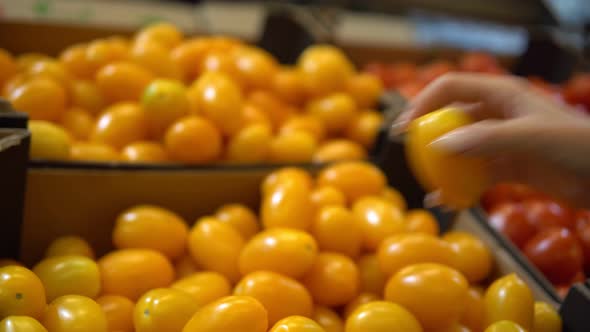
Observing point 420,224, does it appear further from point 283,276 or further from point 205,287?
point 205,287

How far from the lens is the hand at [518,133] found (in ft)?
2.05

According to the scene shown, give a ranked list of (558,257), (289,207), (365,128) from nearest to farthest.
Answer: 1. (289,207)
2. (558,257)
3. (365,128)

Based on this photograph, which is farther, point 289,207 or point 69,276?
point 289,207

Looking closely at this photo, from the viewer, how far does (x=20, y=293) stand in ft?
2.44

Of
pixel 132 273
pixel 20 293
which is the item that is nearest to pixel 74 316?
pixel 20 293

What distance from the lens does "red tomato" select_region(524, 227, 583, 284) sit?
1.16 m

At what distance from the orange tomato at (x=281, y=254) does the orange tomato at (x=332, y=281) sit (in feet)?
0.11

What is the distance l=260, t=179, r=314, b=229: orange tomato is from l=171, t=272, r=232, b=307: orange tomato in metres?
0.16

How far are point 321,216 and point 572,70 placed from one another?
205 centimetres

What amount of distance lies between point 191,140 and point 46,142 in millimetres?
300

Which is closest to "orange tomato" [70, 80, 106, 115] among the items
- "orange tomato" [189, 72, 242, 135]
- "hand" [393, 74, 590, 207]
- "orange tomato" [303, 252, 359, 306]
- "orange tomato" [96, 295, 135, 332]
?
"orange tomato" [189, 72, 242, 135]

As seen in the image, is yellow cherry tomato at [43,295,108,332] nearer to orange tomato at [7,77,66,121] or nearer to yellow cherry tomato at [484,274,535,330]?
orange tomato at [7,77,66,121]

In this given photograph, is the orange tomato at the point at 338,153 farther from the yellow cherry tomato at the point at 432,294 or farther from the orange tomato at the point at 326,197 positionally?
the yellow cherry tomato at the point at 432,294

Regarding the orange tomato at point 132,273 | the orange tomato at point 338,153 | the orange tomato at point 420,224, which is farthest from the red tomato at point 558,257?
the orange tomato at point 132,273
